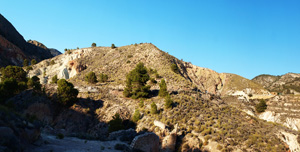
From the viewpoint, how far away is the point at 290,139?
2202 cm

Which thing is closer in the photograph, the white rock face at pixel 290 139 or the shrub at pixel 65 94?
the white rock face at pixel 290 139

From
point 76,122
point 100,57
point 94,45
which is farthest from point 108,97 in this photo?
point 94,45

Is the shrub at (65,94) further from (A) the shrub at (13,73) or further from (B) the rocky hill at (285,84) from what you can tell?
(B) the rocky hill at (285,84)

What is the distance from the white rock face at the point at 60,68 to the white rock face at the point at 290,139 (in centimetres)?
5984

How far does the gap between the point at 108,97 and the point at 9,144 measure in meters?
29.4

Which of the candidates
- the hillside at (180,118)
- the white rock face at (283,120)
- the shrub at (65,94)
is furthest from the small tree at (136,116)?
the white rock face at (283,120)

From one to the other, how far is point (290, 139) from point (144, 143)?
65.9 feet

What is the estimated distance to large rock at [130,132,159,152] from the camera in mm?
15695

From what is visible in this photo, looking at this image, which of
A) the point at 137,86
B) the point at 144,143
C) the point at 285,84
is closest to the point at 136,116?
the point at 137,86

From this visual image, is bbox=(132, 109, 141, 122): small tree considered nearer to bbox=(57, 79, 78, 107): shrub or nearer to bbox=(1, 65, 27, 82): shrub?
bbox=(57, 79, 78, 107): shrub

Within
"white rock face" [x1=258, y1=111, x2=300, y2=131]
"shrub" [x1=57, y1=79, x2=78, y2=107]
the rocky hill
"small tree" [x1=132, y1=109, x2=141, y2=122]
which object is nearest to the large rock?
"small tree" [x1=132, y1=109, x2=141, y2=122]

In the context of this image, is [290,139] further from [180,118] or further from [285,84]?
[285,84]

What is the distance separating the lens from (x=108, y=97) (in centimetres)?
3725

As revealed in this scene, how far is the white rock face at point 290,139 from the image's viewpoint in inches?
817
